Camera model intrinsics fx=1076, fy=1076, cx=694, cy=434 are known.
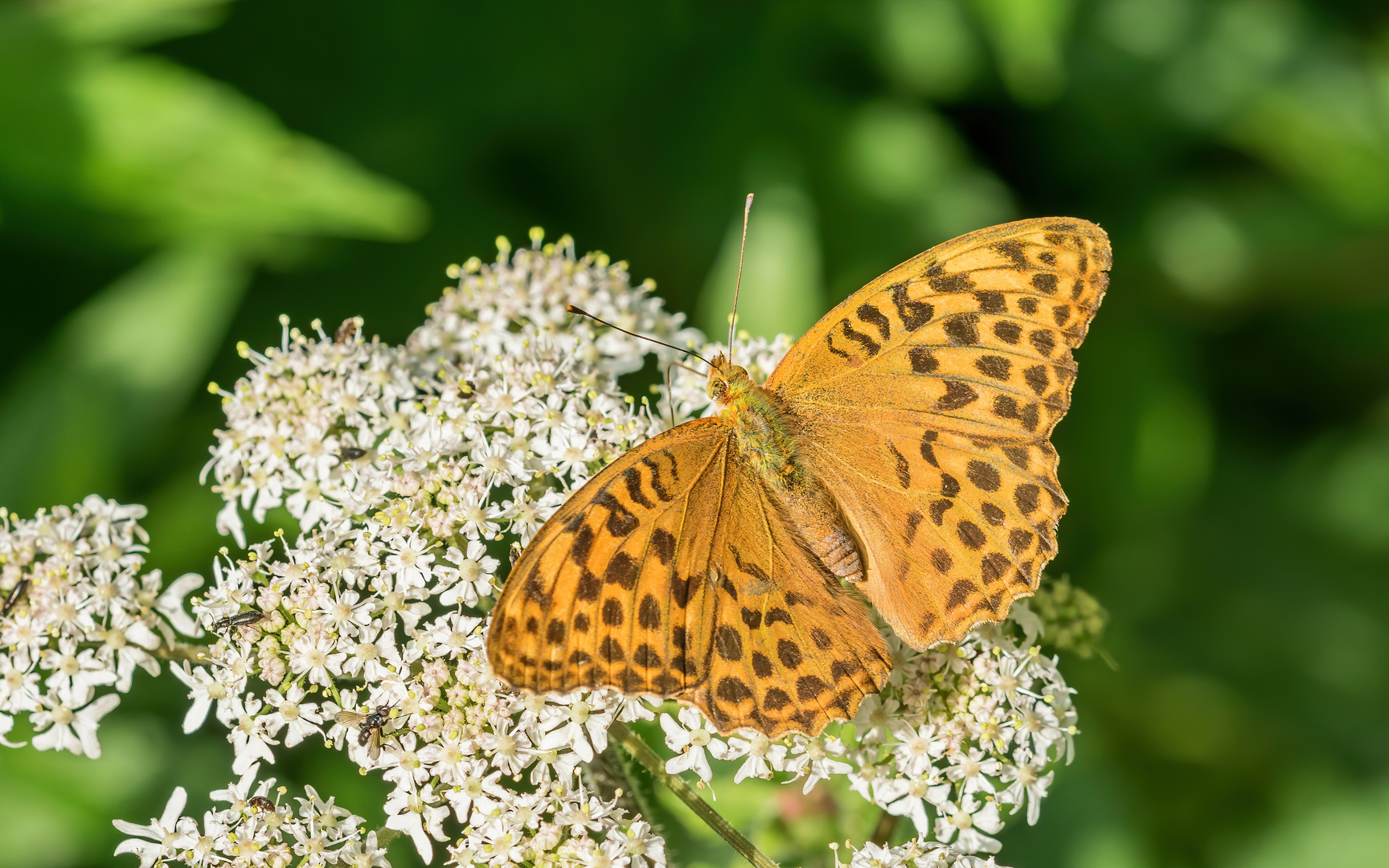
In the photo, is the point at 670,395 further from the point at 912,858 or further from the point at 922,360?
the point at 912,858

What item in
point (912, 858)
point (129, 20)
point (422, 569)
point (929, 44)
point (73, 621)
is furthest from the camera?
point (929, 44)

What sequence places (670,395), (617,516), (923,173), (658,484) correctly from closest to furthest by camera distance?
(617,516), (658,484), (670,395), (923,173)

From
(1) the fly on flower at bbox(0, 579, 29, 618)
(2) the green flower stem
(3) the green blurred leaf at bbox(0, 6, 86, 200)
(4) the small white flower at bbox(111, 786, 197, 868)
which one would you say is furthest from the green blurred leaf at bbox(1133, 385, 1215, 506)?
(3) the green blurred leaf at bbox(0, 6, 86, 200)

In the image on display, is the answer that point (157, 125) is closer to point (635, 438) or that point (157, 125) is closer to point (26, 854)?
point (635, 438)

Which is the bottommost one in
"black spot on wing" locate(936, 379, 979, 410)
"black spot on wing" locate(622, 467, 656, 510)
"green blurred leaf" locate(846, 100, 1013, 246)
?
"black spot on wing" locate(622, 467, 656, 510)

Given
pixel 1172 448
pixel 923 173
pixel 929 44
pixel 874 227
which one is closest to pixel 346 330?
pixel 874 227

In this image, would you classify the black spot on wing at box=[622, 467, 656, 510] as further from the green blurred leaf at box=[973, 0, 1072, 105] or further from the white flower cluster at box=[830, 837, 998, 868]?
the green blurred leaf at box=[973, 0, 1072, 105]

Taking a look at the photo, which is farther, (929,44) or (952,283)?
(929,44)
